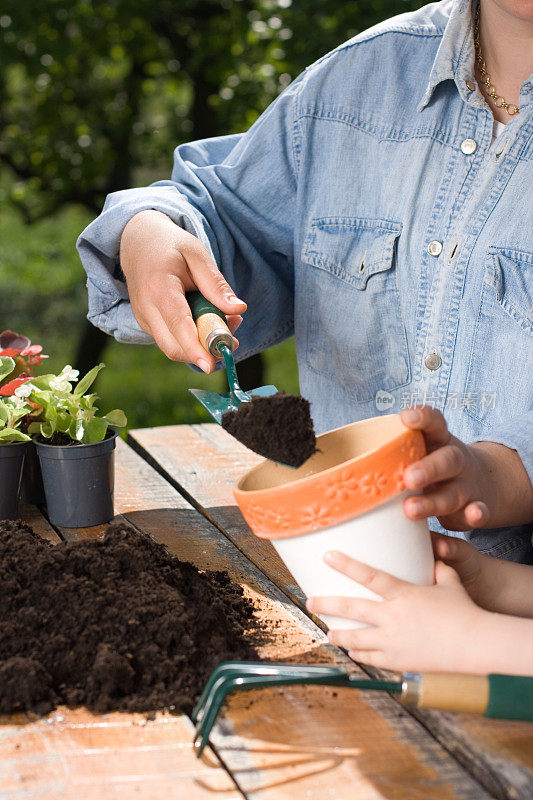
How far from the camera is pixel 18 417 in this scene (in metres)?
1.57

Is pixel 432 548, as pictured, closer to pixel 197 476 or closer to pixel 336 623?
pixel 336 623

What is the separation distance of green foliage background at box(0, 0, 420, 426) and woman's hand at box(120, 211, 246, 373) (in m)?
2.02

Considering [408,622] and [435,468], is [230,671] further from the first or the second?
[435,468]

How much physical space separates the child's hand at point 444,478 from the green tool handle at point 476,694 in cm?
18

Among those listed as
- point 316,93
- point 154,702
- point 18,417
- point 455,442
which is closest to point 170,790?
point 154,702

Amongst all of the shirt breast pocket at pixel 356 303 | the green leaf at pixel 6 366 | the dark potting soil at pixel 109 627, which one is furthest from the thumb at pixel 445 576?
the green leaf at pixel 6 366

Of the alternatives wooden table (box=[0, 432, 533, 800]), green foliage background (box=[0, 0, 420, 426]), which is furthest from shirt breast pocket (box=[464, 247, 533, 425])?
green foliage background (box=[0, 0, 420, 426])

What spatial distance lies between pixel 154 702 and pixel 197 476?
0.86 metres

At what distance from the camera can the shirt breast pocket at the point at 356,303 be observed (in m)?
1.70

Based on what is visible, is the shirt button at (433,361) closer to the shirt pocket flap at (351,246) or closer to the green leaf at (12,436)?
the shirt pocket flap at (351,246)

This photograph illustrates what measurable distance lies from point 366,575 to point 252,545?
51 cm

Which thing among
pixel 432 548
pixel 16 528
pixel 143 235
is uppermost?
pixel 143 235

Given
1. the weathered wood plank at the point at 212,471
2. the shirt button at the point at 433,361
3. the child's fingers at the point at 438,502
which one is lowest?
the weathered wood plank at the point at 212,471

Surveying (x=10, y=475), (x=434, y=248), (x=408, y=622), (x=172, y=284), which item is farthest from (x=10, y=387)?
(x=408, y=622)
